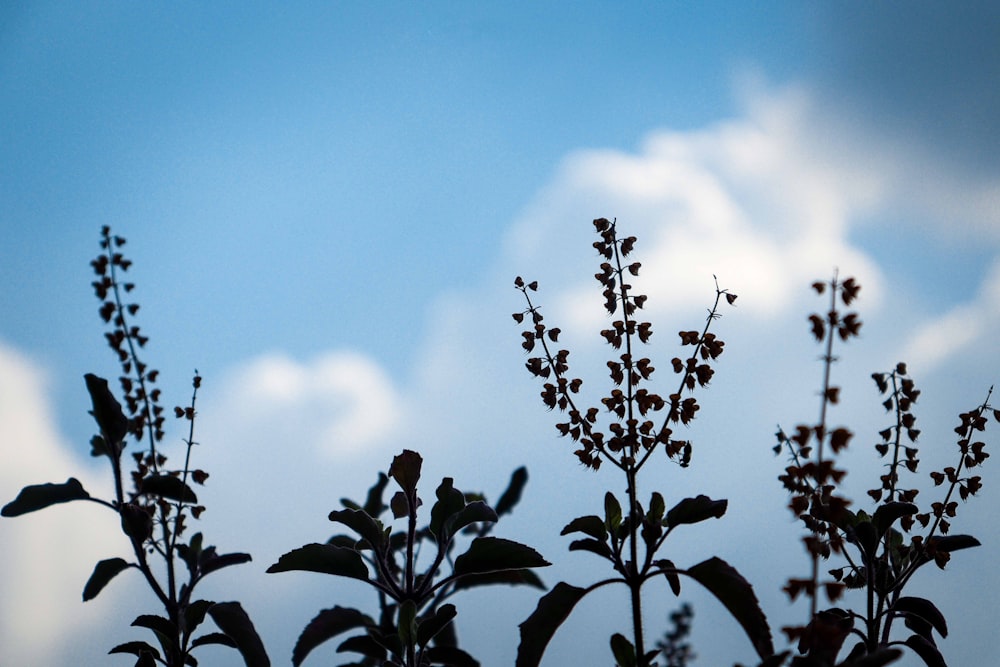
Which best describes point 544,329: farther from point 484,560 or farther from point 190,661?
point 190,661

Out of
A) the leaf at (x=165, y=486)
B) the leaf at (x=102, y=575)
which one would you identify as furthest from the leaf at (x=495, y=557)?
the leaf at (x=102, y=575)

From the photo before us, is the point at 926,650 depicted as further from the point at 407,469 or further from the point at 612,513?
the point at 407,469

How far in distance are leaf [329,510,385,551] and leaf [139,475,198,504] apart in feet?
1.39

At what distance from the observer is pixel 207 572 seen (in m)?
2.38

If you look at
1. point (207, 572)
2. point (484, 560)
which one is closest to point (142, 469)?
point (207, 572)

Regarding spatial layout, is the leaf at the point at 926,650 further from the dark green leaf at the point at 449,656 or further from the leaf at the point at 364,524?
the leaf at the point at 364,524

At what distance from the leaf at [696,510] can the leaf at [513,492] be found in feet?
3.79

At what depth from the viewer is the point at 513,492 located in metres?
3.10

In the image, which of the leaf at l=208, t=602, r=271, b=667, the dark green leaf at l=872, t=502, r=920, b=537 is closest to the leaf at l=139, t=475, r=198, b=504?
the leaf at l=208, t=602, r=271, b=667

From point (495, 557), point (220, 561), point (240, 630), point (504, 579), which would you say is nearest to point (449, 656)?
point (504, 579)

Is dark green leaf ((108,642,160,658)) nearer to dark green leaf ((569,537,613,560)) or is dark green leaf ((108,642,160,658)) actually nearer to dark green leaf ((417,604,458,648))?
dark green leaf ((417,604,458,648))

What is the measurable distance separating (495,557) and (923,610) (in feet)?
3.12

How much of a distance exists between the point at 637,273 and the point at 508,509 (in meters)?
1.27

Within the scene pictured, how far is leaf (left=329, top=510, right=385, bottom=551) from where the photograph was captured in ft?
6.98
